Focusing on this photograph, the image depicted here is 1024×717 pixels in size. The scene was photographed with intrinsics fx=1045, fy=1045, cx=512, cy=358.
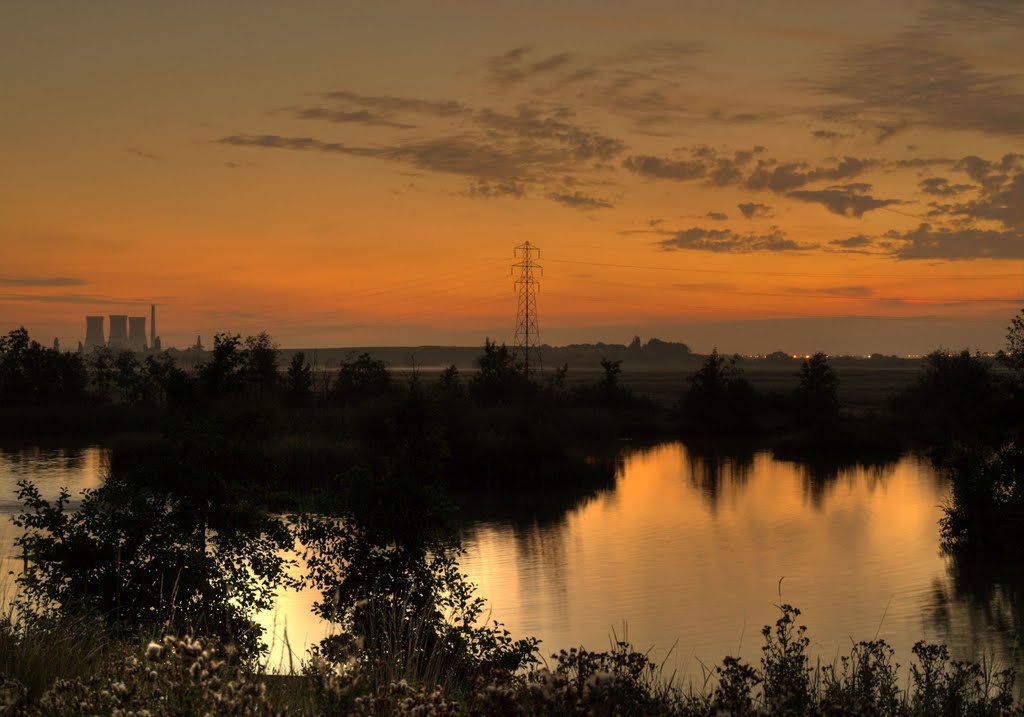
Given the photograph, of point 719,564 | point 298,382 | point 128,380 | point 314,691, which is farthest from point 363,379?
point 314,691

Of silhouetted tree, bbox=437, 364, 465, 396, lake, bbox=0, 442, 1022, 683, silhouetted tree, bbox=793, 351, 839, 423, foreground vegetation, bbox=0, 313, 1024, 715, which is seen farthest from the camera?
silhouetted tree, bbox=793, 351, 839, 423

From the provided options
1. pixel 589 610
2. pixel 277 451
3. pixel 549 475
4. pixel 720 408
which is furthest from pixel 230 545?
pixel 720 408

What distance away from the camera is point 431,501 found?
17453mm

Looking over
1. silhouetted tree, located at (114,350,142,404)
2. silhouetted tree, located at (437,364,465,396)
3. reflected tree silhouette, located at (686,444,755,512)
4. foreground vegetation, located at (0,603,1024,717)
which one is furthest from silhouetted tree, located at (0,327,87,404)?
foreground vegetation, located at (0,603,1024,717)

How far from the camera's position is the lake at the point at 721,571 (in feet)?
77.5

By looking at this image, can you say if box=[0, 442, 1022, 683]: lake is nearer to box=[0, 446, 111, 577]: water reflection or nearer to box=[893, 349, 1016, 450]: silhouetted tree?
box=[0, 446, 111, 577]: water reflection

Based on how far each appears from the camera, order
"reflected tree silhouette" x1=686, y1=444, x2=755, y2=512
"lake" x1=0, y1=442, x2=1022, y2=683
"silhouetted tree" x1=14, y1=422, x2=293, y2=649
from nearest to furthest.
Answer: "silhouetted tree" x1=14, y1=422, x2=293, y2=649 < "lake" x1=0, y1=442, x2=1022, y2=683 < "reflected tree silhouette" x1=686, y1=444, x2=755, y2=512

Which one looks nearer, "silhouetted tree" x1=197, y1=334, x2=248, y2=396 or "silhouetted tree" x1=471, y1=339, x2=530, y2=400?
Result: "silhouetted tree" x1=197, y1=334, x2=248, y2=396

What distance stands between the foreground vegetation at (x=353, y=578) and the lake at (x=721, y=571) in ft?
5.27

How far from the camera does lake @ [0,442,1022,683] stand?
77.5ft

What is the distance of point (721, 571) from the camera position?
3094 cm

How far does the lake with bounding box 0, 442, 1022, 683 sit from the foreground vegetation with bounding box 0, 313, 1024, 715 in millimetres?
1606

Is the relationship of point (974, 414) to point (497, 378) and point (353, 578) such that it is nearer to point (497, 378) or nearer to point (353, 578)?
point (353, 578)

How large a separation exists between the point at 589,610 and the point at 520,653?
1327cm
